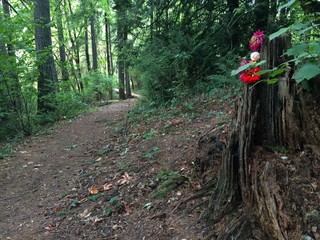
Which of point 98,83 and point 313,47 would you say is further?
point 98,83

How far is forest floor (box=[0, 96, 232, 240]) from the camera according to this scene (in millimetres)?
3443

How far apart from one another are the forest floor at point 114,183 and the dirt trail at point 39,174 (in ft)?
0.06

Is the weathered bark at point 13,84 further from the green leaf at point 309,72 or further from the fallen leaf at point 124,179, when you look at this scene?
the green leaf at point 309,72

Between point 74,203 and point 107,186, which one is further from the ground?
point 107,186

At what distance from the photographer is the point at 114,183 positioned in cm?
461

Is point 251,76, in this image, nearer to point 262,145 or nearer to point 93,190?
point 262,145

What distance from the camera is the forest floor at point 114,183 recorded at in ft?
11.3

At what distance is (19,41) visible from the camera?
8.18 m

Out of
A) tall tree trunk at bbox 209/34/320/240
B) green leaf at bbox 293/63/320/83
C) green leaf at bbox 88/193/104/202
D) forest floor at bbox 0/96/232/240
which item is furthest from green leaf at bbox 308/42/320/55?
green leaf at bbox 88/193/104/202

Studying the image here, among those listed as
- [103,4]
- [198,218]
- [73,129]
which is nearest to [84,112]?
[73,129]

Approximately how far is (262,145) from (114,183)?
279cm

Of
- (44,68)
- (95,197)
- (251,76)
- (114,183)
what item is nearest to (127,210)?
(95,197)

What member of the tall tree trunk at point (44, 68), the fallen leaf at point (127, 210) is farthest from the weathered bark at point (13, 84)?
the fallen leaf at point (127, 210)

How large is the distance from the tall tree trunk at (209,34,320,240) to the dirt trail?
2.76 metres
